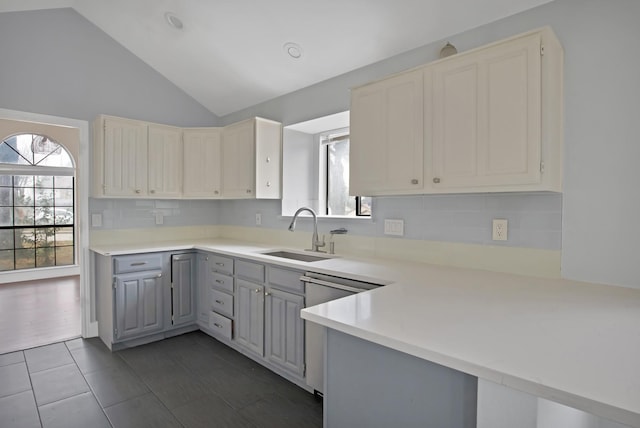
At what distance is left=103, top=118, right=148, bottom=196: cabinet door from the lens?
326 cm

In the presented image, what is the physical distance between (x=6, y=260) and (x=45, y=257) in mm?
509

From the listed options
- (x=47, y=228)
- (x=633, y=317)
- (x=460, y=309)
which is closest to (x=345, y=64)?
(x=460, y=309)

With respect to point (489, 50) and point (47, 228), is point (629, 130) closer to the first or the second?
point (489, 50)

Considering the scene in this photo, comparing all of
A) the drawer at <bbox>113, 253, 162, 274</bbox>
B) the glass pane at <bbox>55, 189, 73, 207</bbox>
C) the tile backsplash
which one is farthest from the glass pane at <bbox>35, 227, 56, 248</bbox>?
the drawer at <bbox>113, 253, 162, 274</bbox>

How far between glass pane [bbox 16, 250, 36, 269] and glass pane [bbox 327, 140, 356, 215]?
5623 millimetres

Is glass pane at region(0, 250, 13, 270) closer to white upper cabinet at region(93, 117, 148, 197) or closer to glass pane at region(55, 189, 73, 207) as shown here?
glass pane at region(55, 189, 73, 207)

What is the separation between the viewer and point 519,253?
200 cm

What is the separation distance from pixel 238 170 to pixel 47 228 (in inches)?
190

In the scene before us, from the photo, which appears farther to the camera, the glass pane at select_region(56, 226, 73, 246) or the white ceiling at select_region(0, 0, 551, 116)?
the glass pane at select_region(56, 226, 73, 246)

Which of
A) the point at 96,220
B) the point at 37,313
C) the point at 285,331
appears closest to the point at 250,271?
the point at 285,331

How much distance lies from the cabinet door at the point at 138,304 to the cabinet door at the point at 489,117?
2562mm

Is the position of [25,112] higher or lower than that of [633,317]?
higher

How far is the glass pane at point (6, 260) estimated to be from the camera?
18.9 ft

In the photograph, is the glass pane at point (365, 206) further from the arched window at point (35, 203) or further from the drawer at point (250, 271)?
the arched window at point (35, 203)
